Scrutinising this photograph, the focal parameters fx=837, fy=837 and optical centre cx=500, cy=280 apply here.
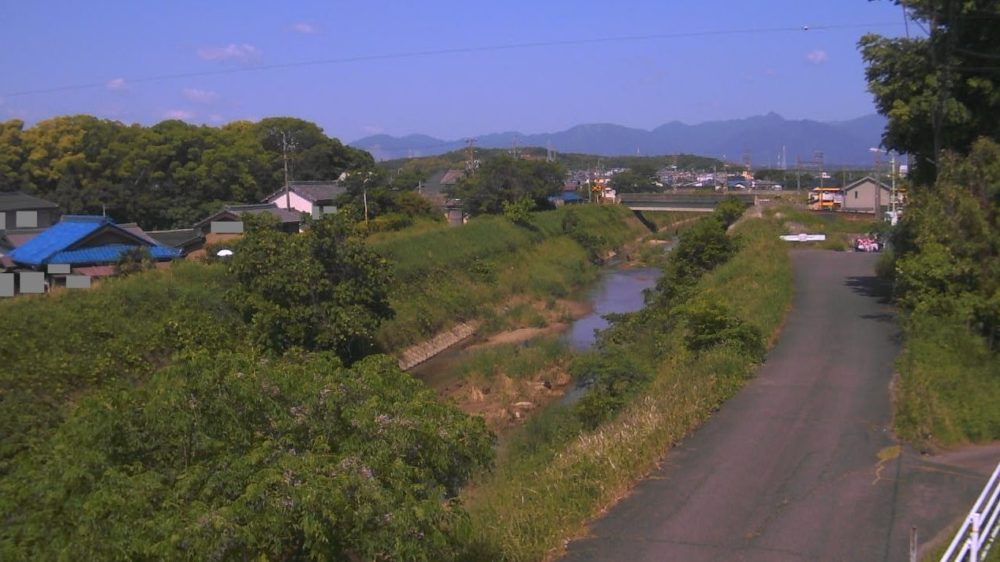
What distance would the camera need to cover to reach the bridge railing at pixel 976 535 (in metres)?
5.66

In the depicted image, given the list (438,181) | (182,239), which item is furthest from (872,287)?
(438,181)

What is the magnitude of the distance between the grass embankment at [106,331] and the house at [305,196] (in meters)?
18.5

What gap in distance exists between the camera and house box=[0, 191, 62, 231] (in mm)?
28844

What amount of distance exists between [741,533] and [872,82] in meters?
14.3

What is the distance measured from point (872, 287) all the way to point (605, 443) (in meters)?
14.1

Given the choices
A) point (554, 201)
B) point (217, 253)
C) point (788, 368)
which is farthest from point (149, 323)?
point (554, 201)

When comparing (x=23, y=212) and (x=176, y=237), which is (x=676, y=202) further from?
(x=23, y=212)

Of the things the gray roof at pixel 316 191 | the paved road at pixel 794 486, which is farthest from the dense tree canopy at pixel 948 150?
the gray roof at pixel 316 191

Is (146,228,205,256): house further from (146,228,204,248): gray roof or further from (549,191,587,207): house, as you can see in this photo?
(549,191,587,207): house

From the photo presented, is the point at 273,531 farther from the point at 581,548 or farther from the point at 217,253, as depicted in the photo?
the point at 217,253

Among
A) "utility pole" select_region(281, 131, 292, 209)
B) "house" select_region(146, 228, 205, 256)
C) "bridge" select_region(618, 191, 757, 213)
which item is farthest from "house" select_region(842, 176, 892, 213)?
"house" select_region(146, 228, 205, 256)

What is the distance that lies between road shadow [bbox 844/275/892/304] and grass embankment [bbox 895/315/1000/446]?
193 inches

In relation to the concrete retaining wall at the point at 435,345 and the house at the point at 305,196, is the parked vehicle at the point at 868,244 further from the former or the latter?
the house at the point at 305,196

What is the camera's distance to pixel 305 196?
135ft
